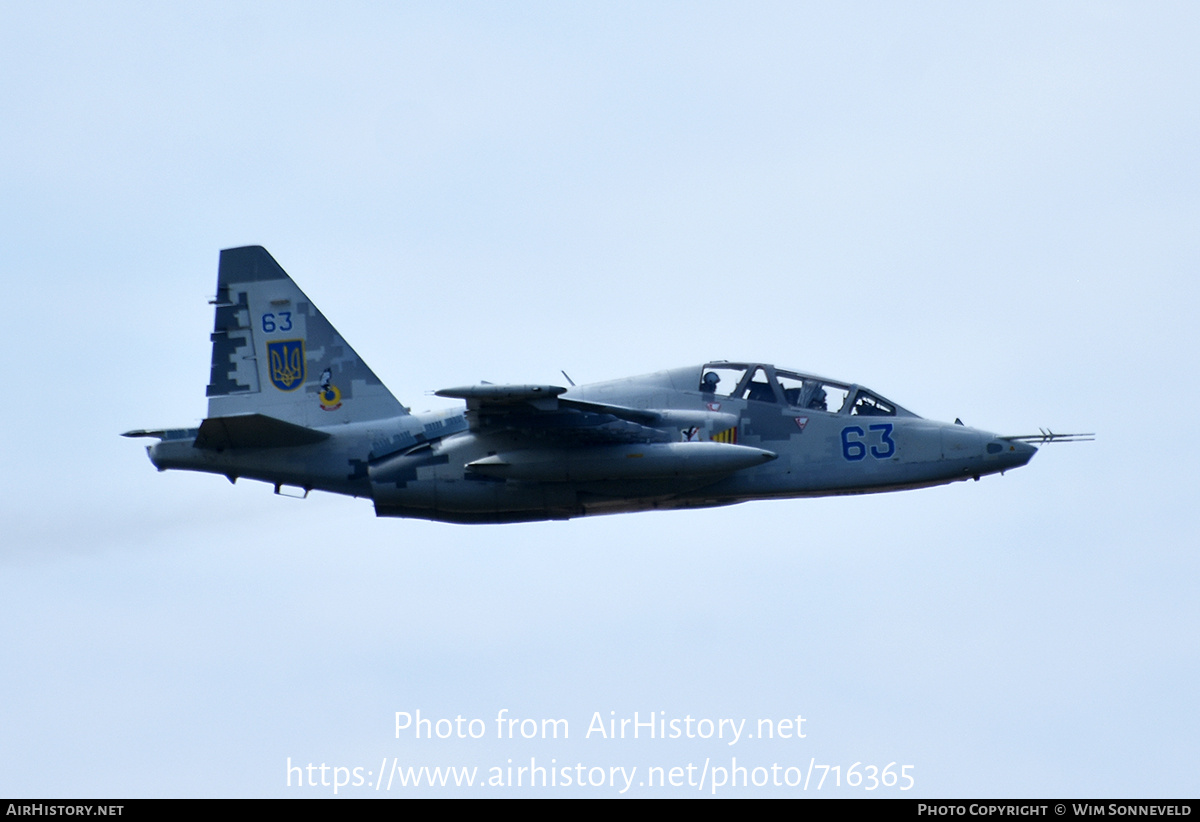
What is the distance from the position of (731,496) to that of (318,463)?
7548 mm

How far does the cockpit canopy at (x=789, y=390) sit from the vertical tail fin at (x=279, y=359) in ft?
19.6

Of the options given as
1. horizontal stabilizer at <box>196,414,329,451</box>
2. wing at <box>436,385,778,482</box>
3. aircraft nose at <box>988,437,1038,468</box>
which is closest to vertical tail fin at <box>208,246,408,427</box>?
horizontal stabilizer at <box>196,414,329,451</box>

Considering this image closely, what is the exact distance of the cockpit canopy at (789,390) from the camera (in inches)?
1120

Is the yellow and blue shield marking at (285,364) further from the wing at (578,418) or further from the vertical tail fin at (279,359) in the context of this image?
the wing at (578,418)

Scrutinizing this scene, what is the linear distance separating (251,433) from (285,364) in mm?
1956

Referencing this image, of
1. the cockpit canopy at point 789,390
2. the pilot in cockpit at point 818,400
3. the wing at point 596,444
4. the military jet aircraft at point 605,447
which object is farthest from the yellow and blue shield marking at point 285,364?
the pilot in cockpit at point 818,400

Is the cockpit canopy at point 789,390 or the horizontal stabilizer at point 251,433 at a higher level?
the cockpit canopy at point 789,390

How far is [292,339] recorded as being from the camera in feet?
98.7

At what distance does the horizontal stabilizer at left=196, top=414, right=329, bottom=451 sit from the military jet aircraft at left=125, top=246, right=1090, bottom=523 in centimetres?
3

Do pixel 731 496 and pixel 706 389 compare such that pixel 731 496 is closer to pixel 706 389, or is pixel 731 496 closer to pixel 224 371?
pixel 706 389

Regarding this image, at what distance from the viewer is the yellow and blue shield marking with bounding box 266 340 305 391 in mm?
29844

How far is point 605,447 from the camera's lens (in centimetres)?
2752

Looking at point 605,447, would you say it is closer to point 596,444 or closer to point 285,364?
point 596,444

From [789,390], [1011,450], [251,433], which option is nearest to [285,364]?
[251,433]
